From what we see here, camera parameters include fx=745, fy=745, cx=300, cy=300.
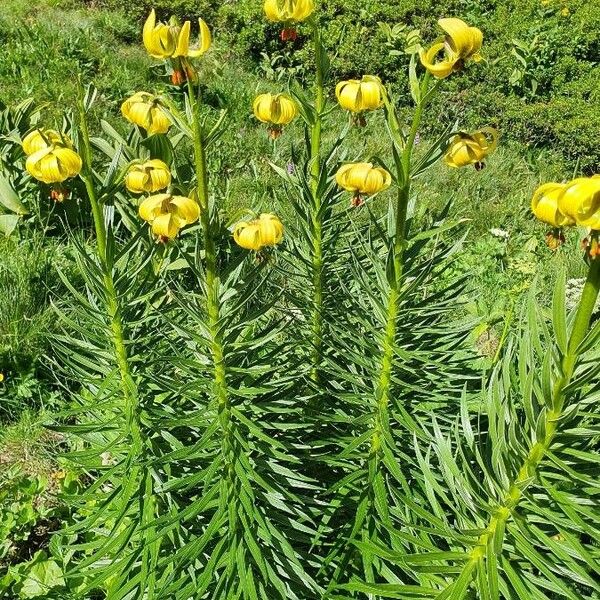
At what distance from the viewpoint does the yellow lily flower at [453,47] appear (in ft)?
3.74

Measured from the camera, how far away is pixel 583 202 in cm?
87

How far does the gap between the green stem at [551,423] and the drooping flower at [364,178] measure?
0.49 metres

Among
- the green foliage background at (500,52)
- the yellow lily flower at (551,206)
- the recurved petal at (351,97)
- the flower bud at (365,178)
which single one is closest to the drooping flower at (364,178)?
the flower bud at (365,178)

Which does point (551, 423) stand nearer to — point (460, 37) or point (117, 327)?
point (460, 37)

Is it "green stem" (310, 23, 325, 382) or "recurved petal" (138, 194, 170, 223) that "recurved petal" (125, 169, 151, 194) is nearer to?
"recurved petal" (138, 194, 170, 223)

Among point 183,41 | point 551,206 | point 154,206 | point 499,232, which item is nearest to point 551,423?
point 551,206

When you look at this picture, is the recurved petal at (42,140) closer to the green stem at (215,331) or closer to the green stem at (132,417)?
the green stem at (132,417)

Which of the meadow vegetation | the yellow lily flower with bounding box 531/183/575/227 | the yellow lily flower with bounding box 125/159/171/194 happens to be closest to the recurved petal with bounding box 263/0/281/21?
the meadow vegetation

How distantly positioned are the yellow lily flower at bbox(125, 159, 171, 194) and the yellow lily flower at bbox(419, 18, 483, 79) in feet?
1.59

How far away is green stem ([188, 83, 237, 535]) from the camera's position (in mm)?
1208

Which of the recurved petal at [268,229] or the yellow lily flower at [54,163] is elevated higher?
the yellow lily flower at [54,163]

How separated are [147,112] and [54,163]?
18 centimetres

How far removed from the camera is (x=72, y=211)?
3.36 m

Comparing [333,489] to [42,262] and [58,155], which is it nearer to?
[58,155]
